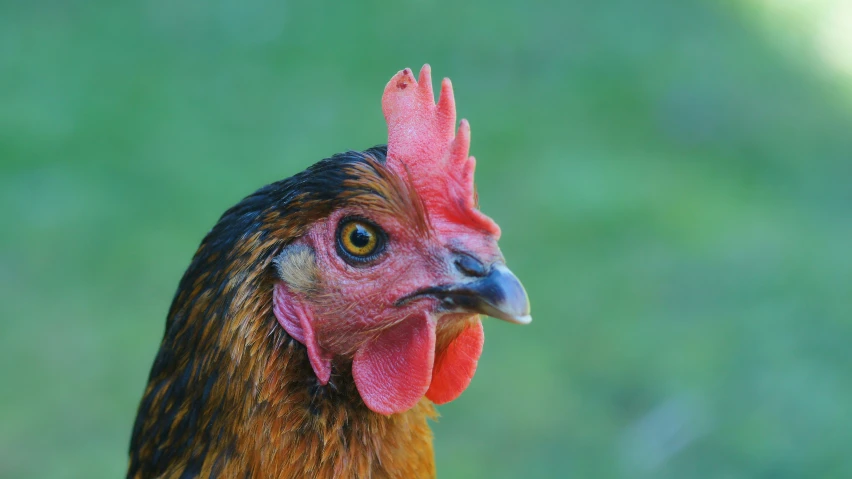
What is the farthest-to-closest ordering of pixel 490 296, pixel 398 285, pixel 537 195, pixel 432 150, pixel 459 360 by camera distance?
pixel 537 195, pixel 459 360, pixel 432 150, pixel 398 285, pixel 490 296

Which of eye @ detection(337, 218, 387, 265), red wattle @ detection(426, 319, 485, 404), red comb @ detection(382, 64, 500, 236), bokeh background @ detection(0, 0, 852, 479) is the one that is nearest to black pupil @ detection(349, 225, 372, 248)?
eye @ detection(337, 218, 387, 265)

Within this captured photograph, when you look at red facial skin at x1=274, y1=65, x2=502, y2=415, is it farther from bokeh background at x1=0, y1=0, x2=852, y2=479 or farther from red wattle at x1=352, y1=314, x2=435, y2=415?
bokeh background at x1=0, y1=0, x2=852, y2=479

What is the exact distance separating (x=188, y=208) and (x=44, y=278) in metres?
1.15

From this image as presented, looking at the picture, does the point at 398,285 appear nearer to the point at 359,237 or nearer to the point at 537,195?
the point at 359,237

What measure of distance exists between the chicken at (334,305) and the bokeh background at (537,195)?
2848mm

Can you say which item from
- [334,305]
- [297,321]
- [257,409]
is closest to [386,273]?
[334,305]

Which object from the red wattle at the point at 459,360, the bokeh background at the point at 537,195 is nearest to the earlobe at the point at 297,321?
the red wattle at the point at 459,360

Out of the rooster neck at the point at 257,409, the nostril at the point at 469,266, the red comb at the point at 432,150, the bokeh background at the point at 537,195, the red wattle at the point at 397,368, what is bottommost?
the rooster neck at the point at 257,409

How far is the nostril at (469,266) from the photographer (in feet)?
6.64

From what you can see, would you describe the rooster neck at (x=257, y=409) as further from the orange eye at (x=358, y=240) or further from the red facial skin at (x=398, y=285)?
the orange eye at (x=358, y=240)

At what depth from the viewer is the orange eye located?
6.84 ft

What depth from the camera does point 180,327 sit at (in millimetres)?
2242

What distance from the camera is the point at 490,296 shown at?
1.97 m

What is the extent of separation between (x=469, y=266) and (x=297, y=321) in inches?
17.7
